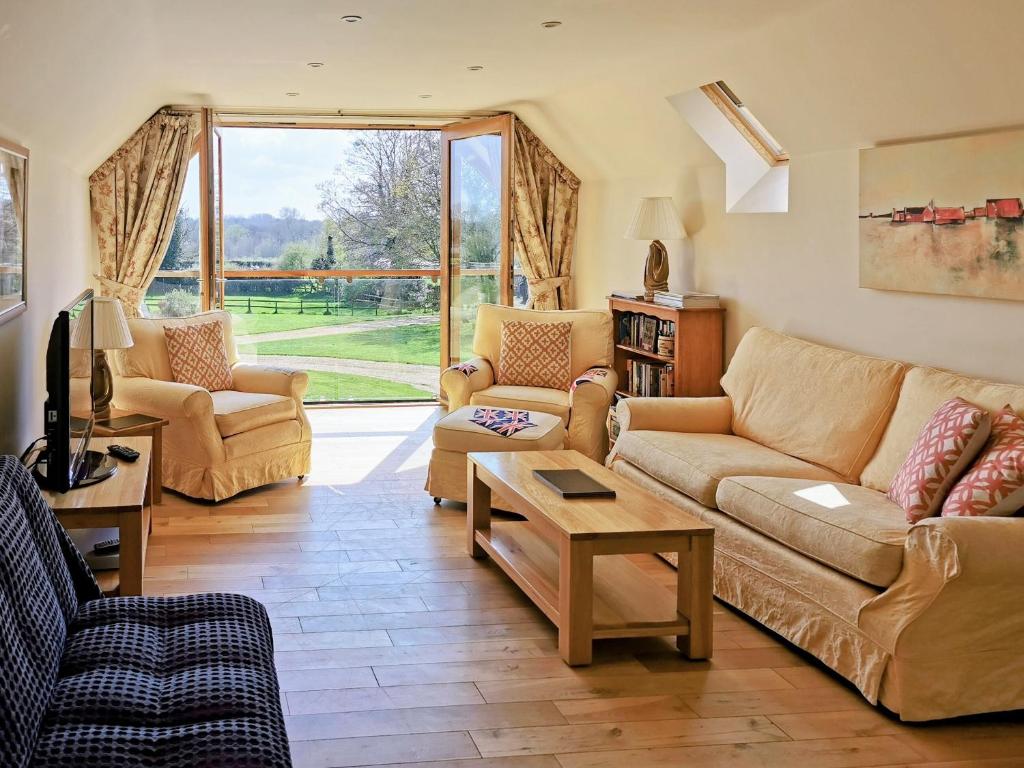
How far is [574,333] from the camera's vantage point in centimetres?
649

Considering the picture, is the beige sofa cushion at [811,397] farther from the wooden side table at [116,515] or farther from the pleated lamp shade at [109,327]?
the pleated lamp shade at [109,327]

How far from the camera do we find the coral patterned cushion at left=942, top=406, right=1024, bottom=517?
3.24 metres

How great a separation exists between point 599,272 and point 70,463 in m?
4.87

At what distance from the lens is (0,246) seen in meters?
4.09

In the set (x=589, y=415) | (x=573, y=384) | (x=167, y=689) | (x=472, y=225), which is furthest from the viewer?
(x=472, y=225)

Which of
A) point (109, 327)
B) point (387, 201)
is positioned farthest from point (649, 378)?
point (387, 201)

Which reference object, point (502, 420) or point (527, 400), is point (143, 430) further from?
point (527, 400)

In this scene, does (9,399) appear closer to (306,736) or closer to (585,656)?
(306,736)

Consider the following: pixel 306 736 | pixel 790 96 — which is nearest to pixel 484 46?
pixel 790 96

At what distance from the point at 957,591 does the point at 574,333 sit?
3651 millimetres

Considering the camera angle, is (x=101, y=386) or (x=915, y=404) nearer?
(x=915, y=404)

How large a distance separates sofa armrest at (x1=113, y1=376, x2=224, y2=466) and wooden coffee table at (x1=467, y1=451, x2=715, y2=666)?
1801 millimetres

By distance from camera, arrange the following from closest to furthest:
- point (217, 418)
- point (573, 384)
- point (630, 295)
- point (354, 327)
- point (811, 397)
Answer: point (811, 397) → point (217, 418) → point (573, 384) → point (630, 295) → point (354, 327)

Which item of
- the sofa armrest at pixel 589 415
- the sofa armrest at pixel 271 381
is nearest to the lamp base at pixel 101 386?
the sofa armrest at pixel 271 381
